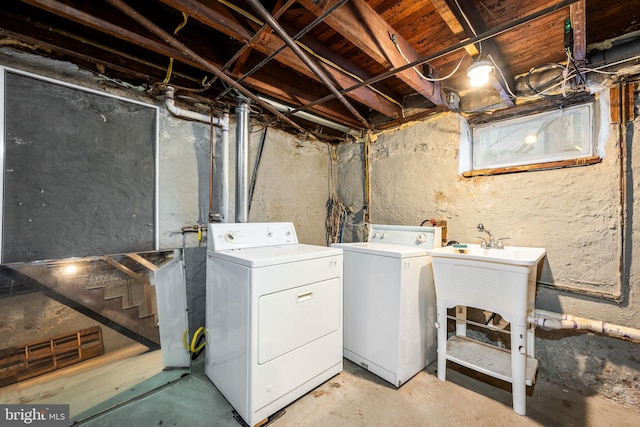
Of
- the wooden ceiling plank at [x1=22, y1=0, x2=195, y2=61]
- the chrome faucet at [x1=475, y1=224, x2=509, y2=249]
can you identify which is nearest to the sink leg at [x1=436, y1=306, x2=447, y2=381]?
the chrome faucet at [x1=475, y1=224, x2=509, y2=249]

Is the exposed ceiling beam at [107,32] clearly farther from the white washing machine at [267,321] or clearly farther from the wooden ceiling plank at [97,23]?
the white washing machine at [267,321]

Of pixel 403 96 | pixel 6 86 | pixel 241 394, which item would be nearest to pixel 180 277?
pixel 241 394

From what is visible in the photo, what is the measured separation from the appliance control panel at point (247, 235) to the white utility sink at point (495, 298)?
3.76 ft

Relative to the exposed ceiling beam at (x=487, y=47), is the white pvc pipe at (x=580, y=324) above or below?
below

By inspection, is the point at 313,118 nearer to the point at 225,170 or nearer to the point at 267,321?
the point at 225,170

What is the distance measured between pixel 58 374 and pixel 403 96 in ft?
11.0

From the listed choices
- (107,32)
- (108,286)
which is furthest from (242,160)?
(108,286)

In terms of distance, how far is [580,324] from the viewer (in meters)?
1.69

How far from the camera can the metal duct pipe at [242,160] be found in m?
2.16

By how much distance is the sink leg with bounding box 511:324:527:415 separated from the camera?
1.51 meters

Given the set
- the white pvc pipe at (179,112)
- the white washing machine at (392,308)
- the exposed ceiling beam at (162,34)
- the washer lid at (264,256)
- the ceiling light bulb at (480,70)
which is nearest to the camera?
the exposed ceiling beam at (162,34)

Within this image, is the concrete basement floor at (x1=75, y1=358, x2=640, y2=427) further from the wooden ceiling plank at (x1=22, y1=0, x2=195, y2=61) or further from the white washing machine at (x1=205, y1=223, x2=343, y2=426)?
the wooden ceiling plank at (x1=22, y1=0, x2=195, y2=61)

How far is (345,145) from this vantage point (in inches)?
129

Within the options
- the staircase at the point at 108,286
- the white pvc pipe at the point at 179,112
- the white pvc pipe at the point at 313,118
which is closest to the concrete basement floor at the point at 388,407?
Result: the staircase at the point at 108,286
